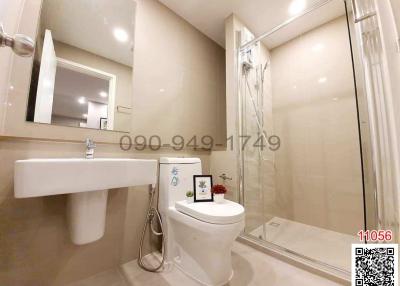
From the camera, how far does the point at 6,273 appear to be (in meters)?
0.92

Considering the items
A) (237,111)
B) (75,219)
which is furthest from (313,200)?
(75,219)

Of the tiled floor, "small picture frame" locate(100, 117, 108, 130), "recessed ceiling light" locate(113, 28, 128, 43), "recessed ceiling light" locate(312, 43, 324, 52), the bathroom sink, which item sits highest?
"recessed ceiling light" locate(312, 43, 324, 52)

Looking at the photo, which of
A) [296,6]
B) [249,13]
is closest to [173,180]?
[249,13]

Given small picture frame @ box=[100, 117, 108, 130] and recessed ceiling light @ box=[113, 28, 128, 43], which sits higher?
recessed ceiling light @ box=[113, 28, 128, 43]

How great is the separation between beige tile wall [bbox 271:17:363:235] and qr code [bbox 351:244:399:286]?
775mm

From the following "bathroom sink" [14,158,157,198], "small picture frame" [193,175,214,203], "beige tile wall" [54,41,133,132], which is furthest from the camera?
"small picture frame" [193,175,214,203]

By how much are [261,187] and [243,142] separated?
54 centimetres

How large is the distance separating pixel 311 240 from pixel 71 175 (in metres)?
1.90

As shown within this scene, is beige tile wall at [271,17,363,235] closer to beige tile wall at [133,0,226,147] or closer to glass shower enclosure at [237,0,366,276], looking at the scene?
glass shower enclosure at [237,0,366,276]

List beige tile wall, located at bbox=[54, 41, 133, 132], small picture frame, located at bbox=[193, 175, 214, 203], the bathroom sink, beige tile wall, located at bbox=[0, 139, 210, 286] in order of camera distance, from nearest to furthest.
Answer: the bathroom sink, beige tile wall, located at bbox=[0, 139, 210, 286], beige tile wall, located at bbox=[54, 41, 133, 132], small picture frame, located at bbox=[193, 175, 214, 203]

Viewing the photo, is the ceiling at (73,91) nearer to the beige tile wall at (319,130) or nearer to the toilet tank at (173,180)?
the toilet tank at (173,180)

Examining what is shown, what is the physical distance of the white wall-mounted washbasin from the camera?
73 centimetres

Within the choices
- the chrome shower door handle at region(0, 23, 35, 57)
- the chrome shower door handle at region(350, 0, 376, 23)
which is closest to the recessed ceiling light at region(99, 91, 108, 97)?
the chrome shower door handle at region(0, 23, 35, 57)

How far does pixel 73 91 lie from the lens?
120cm
